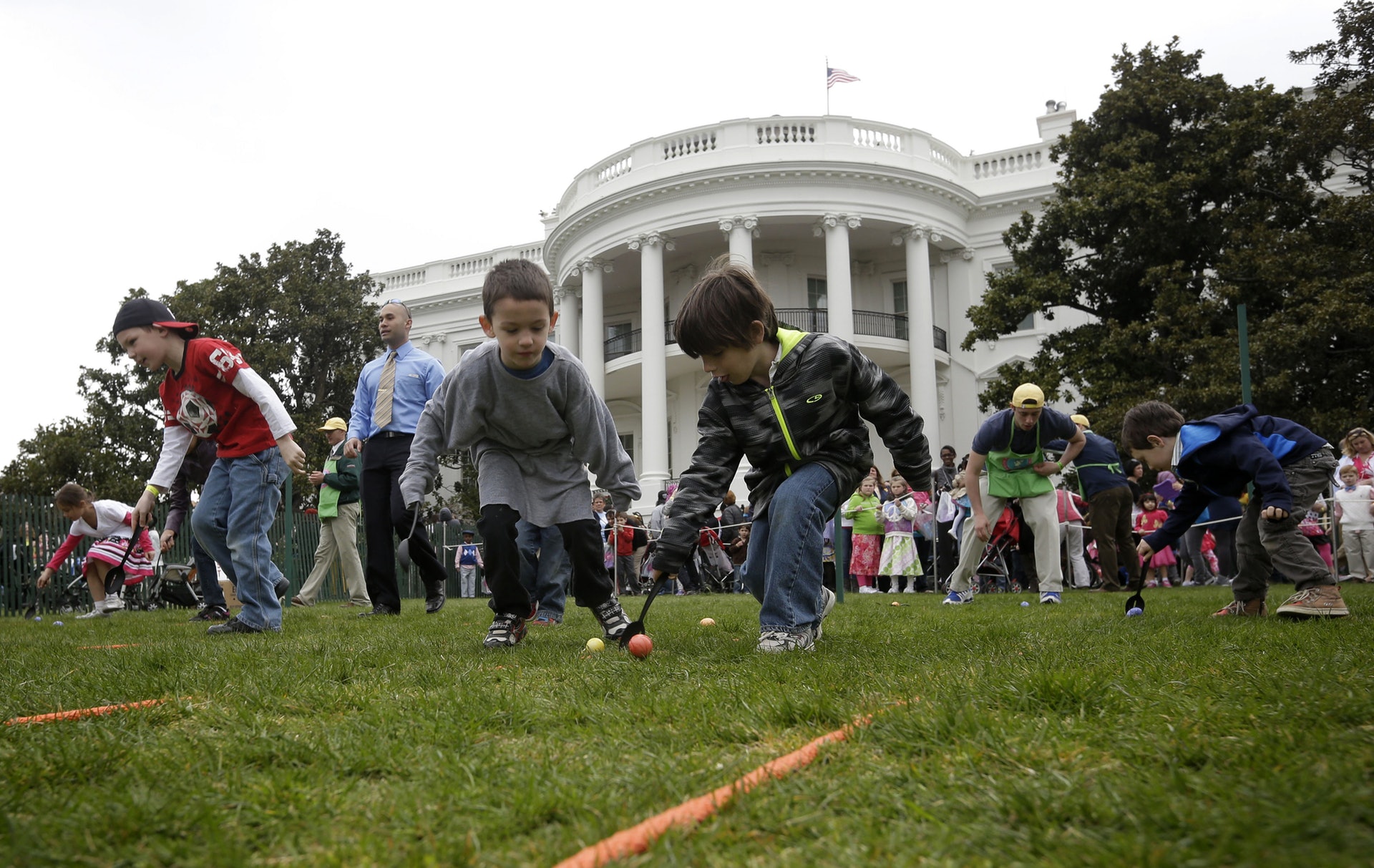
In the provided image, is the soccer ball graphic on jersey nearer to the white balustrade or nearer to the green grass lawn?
the green grass lawn

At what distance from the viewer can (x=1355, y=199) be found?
18828mm

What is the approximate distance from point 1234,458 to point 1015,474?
9.77ft

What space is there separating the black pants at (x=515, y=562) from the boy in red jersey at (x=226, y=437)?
74.3 inches

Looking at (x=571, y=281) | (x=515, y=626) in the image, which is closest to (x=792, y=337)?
(x=515, y=626)

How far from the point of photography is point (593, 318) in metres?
32.2

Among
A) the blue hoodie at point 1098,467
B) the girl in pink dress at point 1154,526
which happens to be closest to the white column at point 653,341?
the girl in pink dress at point 1154,526

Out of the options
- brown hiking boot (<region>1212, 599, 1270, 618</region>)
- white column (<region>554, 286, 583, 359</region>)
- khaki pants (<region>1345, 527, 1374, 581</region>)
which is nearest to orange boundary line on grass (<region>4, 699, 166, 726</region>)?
brown hiking boot (<region>1212, 599, 1270, 618</region>)

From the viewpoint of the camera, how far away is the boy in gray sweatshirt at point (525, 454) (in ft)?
16.3

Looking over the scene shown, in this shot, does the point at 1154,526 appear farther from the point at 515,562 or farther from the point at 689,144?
the point at 689,144

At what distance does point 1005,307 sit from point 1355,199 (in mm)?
6755

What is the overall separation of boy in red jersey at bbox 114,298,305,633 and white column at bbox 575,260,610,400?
25361mm

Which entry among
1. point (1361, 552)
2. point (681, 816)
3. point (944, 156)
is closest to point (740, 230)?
point (944, 156)

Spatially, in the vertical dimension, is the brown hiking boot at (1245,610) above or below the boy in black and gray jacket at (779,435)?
below

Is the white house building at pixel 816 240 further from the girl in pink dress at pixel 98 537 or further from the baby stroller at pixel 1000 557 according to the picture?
the girl in pink dress at pixel 98 537
